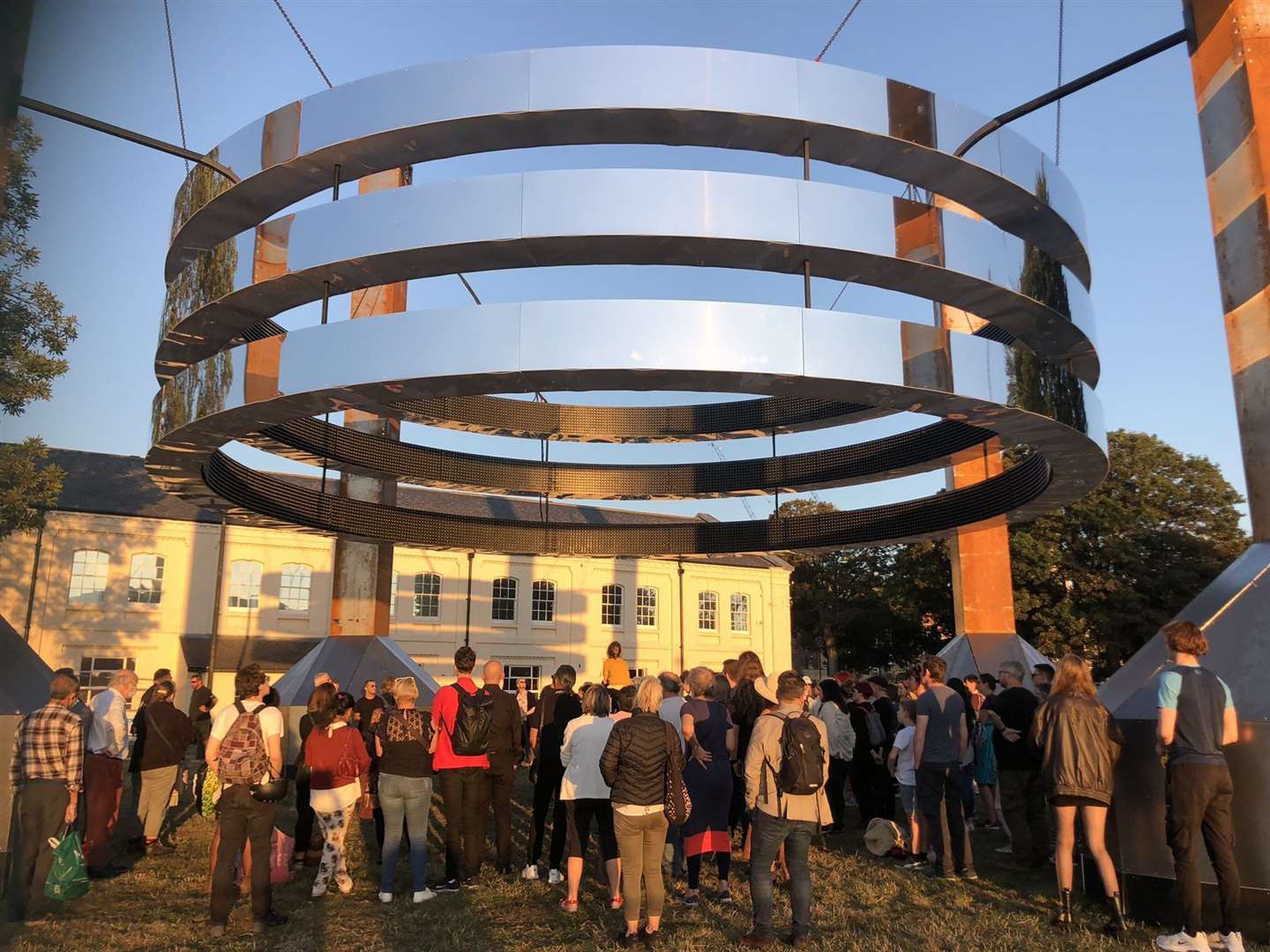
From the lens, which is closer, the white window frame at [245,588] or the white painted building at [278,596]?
the white painted building at [278,596]

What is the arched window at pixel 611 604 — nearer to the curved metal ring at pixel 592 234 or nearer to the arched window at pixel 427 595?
the arched window at pixel 427 595

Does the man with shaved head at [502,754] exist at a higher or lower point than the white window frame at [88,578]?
lower

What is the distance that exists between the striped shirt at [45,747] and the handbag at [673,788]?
4.90 meters

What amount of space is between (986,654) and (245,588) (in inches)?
1154

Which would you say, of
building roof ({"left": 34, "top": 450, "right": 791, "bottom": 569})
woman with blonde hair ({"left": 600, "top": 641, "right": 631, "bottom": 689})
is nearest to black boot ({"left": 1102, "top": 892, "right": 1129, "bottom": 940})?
woman with blonde hair ({"left": 600, "top": 641, "right": 631, "bottom": 689})

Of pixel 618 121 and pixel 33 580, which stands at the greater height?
pixel 618 121

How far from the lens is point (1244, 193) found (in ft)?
29.5

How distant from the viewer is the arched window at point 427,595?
1598 inches

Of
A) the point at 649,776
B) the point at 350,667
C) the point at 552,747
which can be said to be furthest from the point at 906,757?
the point at 350,667

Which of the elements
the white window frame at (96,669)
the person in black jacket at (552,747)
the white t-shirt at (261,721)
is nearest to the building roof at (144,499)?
the white window frame at (96,669)

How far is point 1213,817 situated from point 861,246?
A: 17.5ft

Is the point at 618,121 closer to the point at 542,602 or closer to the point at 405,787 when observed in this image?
the point at 405,787

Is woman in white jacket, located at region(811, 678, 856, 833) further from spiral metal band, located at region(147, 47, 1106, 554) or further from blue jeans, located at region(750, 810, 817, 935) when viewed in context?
blue jeans, located at region(750, 810, 817, 935)

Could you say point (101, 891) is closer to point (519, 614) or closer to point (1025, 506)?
point (1025, 506)
